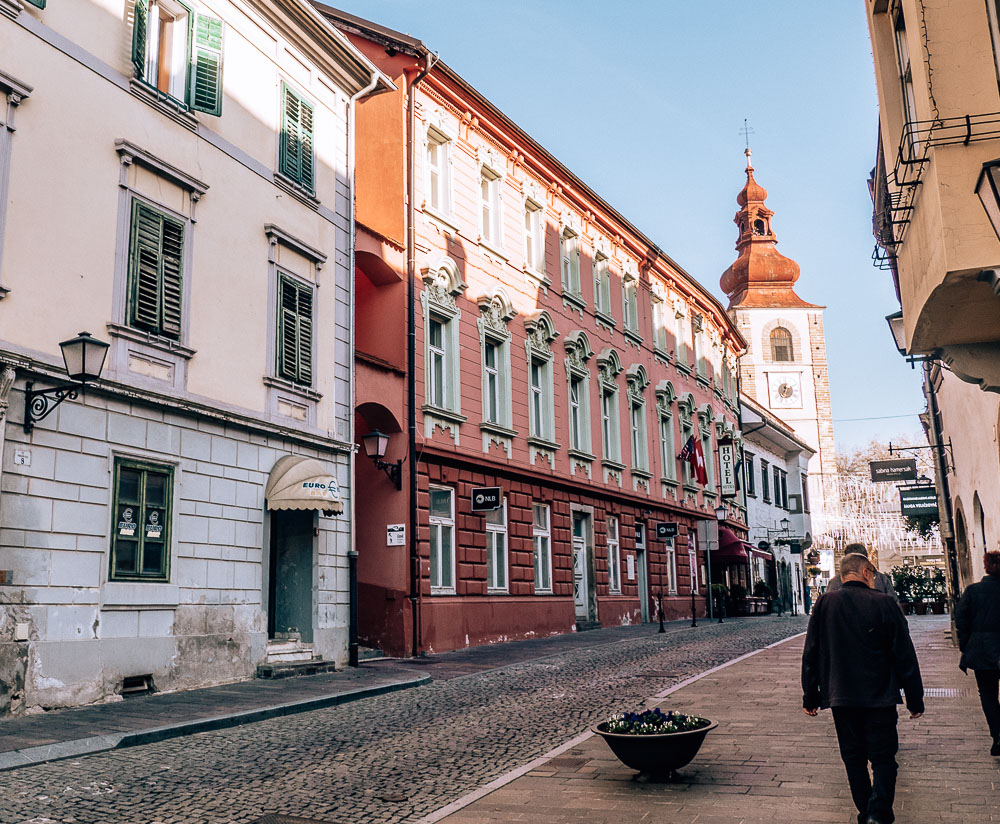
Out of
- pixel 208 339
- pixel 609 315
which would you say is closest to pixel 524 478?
pixel 609 315

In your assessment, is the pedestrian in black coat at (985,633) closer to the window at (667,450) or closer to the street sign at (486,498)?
the street sign at (486,498)

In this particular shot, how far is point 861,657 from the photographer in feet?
20.7

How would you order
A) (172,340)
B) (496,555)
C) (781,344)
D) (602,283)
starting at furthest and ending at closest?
(781,344)
(602,283)
(496,555)
(172,340)

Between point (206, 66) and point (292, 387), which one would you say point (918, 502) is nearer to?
point (292, 387)

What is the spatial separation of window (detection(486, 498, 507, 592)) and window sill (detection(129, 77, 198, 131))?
1091 cm

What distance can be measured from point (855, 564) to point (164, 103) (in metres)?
11.6

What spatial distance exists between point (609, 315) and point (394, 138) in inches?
441

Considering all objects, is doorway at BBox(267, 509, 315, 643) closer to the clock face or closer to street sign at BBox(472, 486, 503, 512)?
street sign at BBox(472, 486, 503, 512)

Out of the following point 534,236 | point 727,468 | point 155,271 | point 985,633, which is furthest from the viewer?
point 727,468

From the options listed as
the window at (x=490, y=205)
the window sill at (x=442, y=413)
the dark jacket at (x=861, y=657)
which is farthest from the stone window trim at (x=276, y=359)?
the dark jacket at (x=861, y=657)

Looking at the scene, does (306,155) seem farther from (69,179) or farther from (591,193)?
(591,193)

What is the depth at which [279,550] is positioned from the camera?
17062mm

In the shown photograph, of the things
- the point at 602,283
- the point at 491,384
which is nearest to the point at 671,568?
the point at 602,283

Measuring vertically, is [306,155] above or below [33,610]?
above
